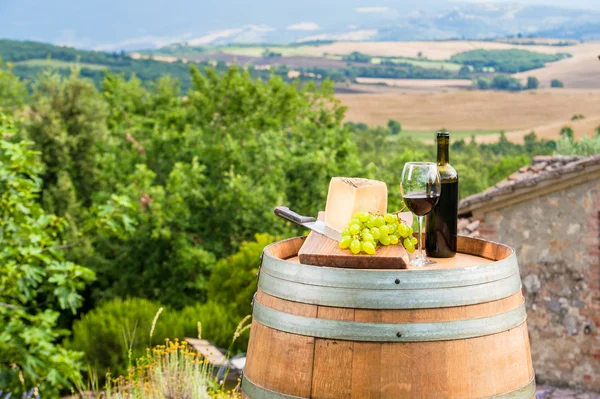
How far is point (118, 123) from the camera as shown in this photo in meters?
28.9

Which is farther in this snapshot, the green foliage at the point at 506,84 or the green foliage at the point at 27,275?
the green foliage at the point at 506,84

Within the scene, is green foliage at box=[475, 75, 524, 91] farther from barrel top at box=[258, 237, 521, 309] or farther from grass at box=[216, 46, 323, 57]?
barrel top at box=[258, 237, 521, 309]

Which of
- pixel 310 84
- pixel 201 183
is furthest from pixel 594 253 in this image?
pixel 310 84

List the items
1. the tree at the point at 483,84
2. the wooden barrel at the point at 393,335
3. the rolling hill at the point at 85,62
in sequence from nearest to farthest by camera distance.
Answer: the wooden barrel at the point at 393,335, the rolling hill at the point at 85,62, the tree at the point at 483,84

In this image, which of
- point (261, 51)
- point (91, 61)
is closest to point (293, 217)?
point (91, 61)

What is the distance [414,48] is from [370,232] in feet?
198

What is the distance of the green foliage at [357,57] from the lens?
5844 cm

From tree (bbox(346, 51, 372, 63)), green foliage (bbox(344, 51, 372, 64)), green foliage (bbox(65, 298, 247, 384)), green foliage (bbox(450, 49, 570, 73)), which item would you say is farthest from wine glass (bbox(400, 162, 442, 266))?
tree (bbox(346, 51, 372, 63))

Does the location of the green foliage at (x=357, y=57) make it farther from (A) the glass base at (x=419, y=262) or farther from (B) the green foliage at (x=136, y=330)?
(A) the glass base at (x=419, y=262)

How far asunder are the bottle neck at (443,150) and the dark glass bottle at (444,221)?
46 mm

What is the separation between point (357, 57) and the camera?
59.3m

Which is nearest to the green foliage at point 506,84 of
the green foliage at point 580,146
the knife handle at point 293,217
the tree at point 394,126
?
the tree at point 394,126

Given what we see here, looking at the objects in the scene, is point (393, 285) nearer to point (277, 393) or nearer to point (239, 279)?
point (277, 393)

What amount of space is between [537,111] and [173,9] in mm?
53563
